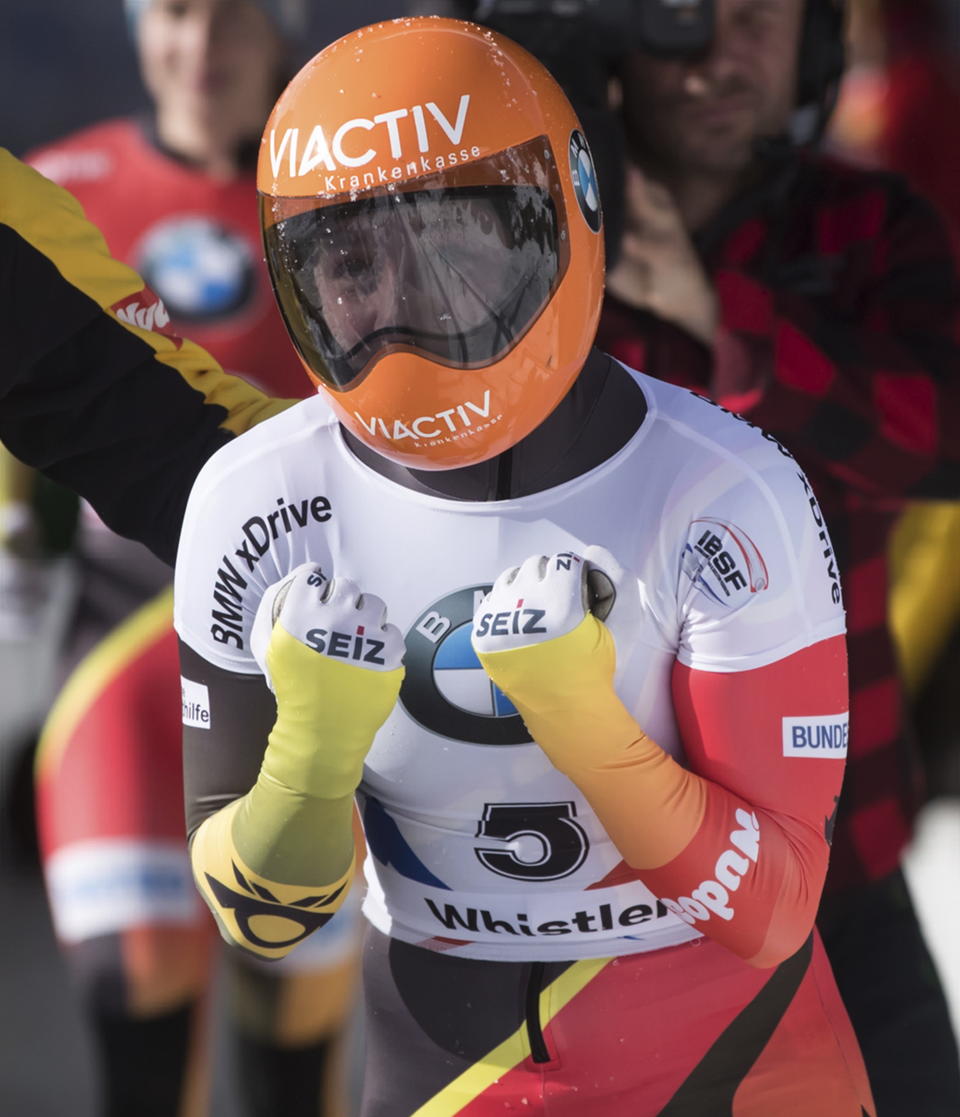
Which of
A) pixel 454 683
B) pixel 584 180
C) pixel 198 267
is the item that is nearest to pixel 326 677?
pixel 454 683

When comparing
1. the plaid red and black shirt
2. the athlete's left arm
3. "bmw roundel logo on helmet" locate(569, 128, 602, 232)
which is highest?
"bmw roundel logo on helmet" locate(569, 128, 602, 232)

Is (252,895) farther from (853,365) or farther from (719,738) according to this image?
(853,365)

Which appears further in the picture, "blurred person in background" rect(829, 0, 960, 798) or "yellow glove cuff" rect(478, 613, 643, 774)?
"blurred person in background" rect(829, 0, 960, 798)

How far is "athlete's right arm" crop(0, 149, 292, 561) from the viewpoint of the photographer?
1681mm

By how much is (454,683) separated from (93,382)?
19.5 inches

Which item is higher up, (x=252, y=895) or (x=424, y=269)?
(x=424, y=269)

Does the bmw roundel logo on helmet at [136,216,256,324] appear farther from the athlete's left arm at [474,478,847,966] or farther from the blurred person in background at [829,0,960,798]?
the athlete's left arm at [474,478,847,966]

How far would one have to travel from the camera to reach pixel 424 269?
4.51 ft

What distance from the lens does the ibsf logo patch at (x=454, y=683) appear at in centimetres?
146

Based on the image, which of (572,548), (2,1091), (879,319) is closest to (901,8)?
(879,319)

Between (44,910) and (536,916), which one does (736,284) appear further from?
(44,910)

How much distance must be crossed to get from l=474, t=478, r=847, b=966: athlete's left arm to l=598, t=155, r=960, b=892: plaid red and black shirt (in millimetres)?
579

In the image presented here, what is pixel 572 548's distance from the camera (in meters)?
1.45

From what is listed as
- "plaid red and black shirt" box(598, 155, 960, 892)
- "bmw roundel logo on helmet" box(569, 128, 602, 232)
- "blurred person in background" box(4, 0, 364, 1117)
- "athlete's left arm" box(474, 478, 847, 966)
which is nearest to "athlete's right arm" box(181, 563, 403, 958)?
"athlete's left arm" box(474, 478, 847, 966)
